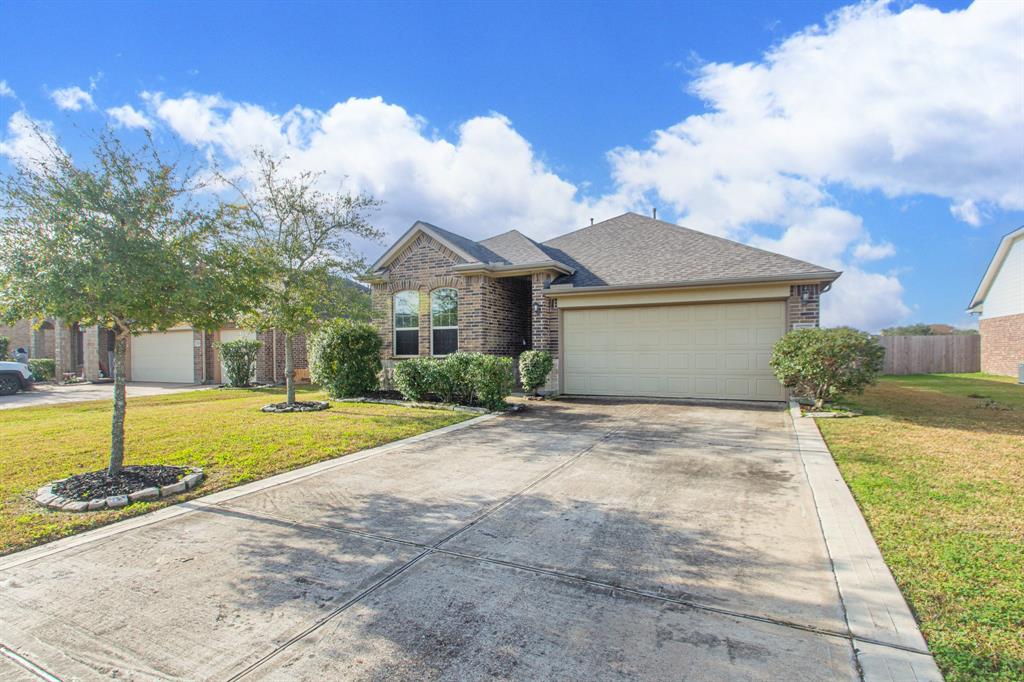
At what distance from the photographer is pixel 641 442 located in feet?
23.2

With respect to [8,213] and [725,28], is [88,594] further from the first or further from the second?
[725,28]

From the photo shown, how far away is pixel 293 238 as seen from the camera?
34.5ft

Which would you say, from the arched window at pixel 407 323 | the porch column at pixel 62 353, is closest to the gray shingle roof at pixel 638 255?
the arched window at pixel 407 323

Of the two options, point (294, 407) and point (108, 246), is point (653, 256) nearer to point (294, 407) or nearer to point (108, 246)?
point (294, 407)

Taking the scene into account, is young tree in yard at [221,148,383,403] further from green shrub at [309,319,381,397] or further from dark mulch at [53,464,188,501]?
dark mulch at [53,464,188,501]

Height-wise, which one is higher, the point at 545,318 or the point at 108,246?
the point at 108,246

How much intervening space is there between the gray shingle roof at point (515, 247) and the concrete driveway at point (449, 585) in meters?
8.79

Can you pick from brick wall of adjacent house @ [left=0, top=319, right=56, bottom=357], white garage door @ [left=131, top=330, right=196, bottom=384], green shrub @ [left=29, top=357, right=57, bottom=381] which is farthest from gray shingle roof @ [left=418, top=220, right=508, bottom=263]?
brick wall of adjacent house @ [left=0, top=319, right=56, bottom=357]

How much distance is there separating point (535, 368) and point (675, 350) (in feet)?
11.4

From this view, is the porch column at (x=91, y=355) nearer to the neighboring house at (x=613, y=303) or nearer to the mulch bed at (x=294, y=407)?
the neighboring house at (x=613, y=303)

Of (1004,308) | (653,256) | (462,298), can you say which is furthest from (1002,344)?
(462,298)

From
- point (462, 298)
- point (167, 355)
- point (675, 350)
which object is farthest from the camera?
point (167, 355)

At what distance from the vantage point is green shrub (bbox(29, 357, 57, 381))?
20.6 metres

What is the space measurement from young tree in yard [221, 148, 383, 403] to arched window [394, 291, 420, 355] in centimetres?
329
